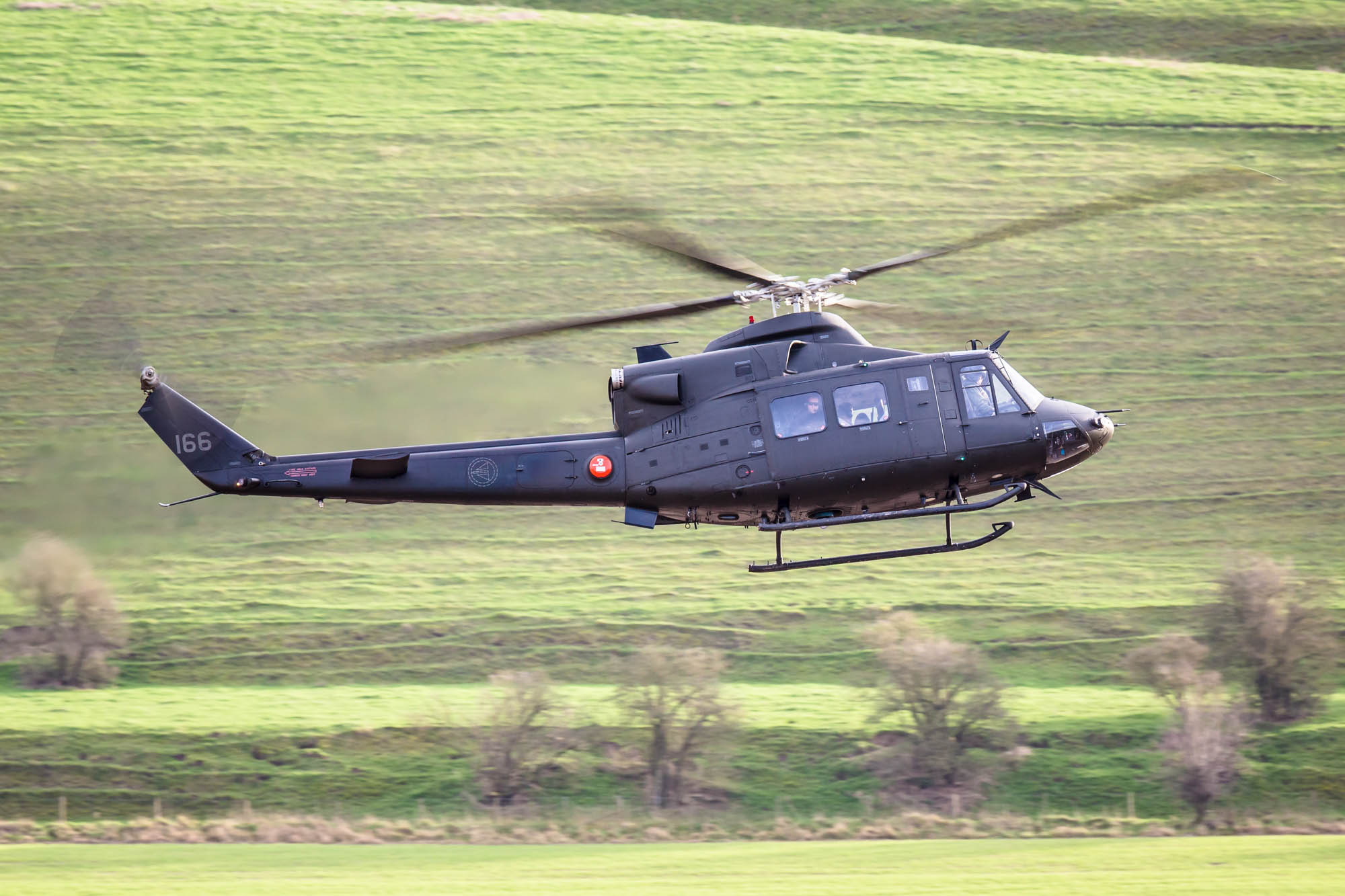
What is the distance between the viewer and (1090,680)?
4378 cm

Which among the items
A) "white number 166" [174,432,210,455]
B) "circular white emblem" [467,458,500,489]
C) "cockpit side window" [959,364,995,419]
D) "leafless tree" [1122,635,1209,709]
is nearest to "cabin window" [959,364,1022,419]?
"cockpit side window" [959,364,995,419]

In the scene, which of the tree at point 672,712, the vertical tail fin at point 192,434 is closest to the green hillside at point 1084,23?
the tree at point 672,712

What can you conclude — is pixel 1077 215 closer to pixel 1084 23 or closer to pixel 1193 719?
pixel 1193 719

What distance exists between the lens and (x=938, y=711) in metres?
40.4

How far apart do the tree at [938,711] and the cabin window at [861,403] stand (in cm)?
2418

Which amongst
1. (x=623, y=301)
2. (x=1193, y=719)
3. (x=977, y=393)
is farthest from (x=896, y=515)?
(x=623, y=301)

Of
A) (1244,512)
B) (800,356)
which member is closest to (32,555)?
(800,356)

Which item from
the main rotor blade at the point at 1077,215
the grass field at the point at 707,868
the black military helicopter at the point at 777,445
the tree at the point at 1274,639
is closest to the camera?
the main rotor blade at the point at 1077,215

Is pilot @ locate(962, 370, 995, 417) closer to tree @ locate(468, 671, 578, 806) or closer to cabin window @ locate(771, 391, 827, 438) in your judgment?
cabin window @ locate(771, 391, 827, 438)

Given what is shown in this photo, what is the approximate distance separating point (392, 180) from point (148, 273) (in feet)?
38.1

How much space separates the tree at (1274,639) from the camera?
42.6m

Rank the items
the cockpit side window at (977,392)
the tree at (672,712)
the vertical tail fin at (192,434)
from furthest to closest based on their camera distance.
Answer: the tree at (672,712)
the vertical tail fin at (192,434)
the cockpit side window at (977,392)

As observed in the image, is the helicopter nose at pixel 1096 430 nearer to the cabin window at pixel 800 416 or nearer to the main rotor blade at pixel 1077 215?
the main rotor blade at pixel 1077 215

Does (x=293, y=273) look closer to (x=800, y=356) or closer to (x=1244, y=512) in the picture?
(x=1244, y=512)
